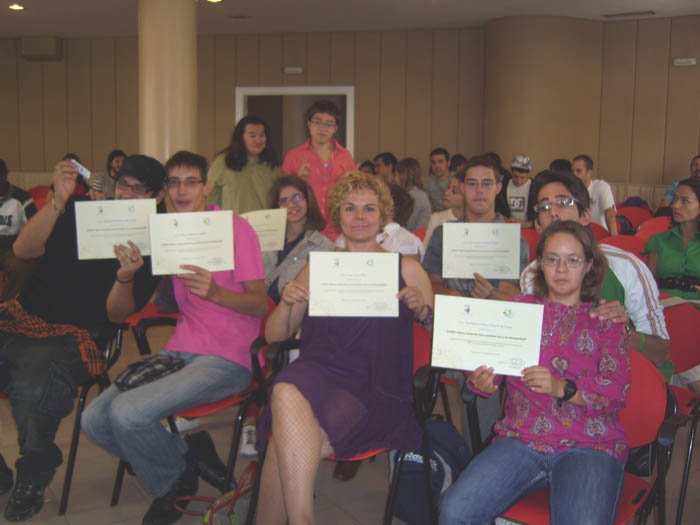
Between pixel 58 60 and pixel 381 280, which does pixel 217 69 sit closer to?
pixel 58 60

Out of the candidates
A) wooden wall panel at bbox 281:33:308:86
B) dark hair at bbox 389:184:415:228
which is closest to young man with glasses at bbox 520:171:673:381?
dark hair at bbox 389:184:415:228

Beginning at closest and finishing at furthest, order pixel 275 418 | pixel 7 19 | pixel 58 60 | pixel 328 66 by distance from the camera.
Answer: pixel 275 418
pixel 7 19
pixel 328 66
pixel 58 60

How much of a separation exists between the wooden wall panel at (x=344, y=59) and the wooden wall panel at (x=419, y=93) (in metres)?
0.68

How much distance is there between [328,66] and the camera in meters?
11.3

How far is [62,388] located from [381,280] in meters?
1.44

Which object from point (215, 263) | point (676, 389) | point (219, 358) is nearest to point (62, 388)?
point (219, 358)

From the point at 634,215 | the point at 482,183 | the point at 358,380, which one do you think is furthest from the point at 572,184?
the point at 634,215

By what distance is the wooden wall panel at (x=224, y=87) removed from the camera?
1162 cm

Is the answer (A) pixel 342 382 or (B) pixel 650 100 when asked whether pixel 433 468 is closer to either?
(A) pixel 342 382

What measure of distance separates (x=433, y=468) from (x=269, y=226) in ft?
5.14

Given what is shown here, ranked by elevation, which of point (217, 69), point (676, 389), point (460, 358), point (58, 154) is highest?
point (217, 69)

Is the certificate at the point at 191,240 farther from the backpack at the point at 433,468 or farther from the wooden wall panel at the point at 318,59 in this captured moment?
the wooden wall panel at the point at 318,59

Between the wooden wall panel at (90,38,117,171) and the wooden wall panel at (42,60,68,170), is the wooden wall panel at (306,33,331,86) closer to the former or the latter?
the wooden wall panel at (90,38,117,171)

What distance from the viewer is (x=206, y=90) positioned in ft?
38.6
